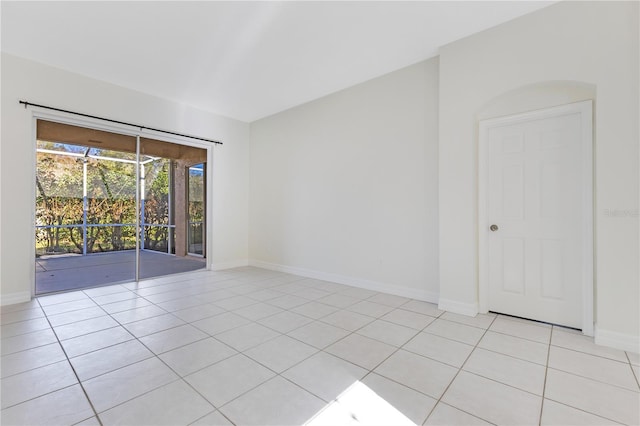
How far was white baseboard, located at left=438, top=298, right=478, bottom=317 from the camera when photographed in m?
2.97

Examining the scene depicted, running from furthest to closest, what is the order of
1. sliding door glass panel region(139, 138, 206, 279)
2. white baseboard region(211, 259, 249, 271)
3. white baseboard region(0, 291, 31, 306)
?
white baseboard region(211, 259, 249, 271)
sliding door glass panel region(139, 138, 206, 279)
white baseboard region(0, 291, 31, 306)

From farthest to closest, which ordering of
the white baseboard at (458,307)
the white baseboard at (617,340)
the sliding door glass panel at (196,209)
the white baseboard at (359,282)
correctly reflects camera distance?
the sliding door glass panel at (196,209) → the white baseboard at (359,282) → the white baseboard at (458,307) → the white baseboard at (617,340)

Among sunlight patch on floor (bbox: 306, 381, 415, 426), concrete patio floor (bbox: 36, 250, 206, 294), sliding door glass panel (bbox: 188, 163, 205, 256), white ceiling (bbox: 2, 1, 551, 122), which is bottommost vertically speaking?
sunlight patch on floor (bbox: 306, 381, 415, 426)

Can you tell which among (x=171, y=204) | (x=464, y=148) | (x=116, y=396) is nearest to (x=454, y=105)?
(x=464, y=148)

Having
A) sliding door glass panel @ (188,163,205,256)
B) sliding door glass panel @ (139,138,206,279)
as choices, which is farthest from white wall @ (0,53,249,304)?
sliding door glass panel @ (188,163,205,256)

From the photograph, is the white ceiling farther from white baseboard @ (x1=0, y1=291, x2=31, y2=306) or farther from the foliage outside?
white baseboard @ (x1=0, y1=291, x2=31, y2=306)

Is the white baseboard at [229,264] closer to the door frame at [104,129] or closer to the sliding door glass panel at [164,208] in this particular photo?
the door frame at [104,129]

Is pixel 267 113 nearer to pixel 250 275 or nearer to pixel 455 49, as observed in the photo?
pixel 250 275

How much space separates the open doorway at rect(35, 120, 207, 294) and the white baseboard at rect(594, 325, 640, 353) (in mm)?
5638

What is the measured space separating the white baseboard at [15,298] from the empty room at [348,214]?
0.04 metres

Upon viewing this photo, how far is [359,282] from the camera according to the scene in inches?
161

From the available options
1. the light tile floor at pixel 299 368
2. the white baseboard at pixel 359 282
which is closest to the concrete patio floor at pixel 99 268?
the light tile floor at pixel 299 368

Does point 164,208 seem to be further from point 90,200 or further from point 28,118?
point 28,118

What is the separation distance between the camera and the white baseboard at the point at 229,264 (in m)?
5.33
